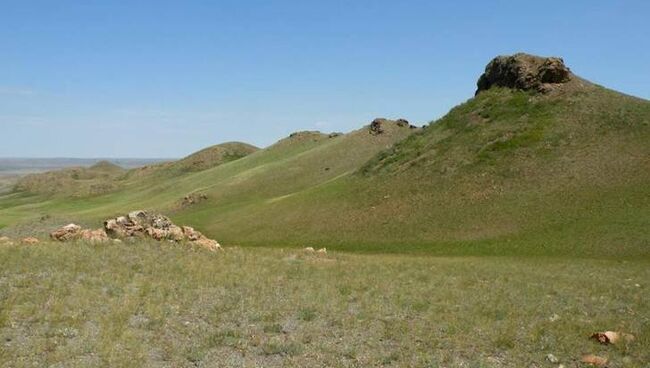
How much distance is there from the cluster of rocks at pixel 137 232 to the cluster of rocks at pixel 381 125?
224 feet

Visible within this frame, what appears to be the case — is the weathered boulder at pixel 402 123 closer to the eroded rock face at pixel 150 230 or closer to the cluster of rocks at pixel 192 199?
the cluster of rocks at pixel 192 199

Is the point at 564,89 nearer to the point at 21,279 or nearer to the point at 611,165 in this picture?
the point at 611,165

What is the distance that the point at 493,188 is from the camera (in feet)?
174

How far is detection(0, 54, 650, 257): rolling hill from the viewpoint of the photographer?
42.6m

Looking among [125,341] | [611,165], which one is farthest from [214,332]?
[611,165]

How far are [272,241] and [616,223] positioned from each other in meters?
27.4

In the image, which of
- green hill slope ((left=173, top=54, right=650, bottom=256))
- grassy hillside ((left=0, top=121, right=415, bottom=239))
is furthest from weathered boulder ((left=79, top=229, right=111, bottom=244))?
grassy hillside ((left=0, top=121, right=415, bottom=239))

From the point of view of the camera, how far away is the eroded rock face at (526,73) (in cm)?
7050

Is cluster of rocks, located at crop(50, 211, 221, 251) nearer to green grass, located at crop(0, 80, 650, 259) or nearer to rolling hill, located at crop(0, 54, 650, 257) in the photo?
green grass, located at crop(0, 80, 650, 259)

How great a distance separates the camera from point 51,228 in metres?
62.0

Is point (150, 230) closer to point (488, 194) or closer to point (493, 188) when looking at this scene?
point (488, 194)

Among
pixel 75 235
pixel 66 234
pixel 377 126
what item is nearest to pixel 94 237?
pixel 75 235

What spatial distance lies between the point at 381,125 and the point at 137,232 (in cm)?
7366

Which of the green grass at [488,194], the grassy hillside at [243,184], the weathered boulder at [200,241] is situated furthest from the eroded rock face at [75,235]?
the grassy hillside at [243,184]
